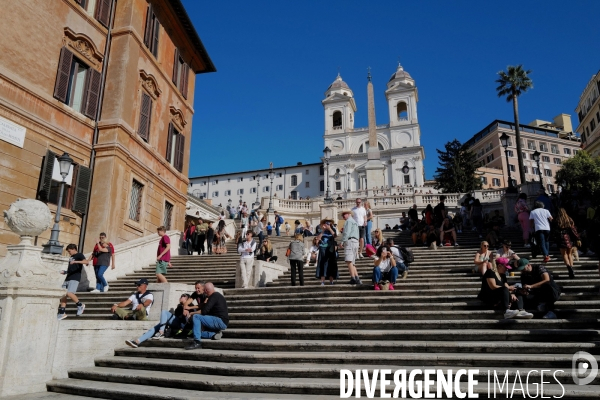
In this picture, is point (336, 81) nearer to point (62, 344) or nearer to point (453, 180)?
point (453, 180)

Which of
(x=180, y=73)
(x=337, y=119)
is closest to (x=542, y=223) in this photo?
(x=180, y=73)

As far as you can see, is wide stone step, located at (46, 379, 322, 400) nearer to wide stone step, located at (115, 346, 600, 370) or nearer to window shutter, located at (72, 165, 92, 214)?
wide stone step, located at (115, 346, 600, 370)

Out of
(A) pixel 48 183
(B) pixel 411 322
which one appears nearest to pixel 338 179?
(A) pixel 48 183

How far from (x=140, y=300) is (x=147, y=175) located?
1004 centimetres

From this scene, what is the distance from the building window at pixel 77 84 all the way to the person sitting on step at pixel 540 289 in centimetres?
1508

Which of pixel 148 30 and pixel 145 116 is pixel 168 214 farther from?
pixel 148 30

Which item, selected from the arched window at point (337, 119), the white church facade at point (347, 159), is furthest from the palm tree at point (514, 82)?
the arched window at point (337, 119)

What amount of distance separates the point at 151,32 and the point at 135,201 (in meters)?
7.90

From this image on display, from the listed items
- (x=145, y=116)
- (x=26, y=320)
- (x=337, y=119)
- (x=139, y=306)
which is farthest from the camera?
(x=337, y=119)

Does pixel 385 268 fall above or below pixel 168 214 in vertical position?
below

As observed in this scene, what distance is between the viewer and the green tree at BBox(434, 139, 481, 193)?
53.3 meters

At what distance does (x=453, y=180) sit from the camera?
5394cm

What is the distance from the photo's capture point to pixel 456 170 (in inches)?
2127

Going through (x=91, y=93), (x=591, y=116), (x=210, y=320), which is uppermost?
(x=591, y=116)
